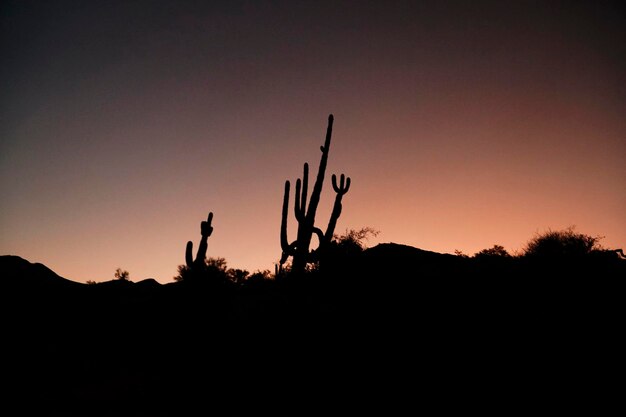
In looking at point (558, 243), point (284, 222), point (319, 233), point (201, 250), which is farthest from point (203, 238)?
point (558, 243)

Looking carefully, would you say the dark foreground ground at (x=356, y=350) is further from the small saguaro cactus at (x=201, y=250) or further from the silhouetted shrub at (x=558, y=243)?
the silhouetted shrub at (x=558, y=243)

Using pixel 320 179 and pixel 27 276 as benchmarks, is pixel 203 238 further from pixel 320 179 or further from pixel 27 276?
pixel 27 276

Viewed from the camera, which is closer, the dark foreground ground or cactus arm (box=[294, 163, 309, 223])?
the dark foreground ground

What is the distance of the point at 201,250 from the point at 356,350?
5.42 m

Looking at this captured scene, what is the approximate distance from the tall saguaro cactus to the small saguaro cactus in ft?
7.52

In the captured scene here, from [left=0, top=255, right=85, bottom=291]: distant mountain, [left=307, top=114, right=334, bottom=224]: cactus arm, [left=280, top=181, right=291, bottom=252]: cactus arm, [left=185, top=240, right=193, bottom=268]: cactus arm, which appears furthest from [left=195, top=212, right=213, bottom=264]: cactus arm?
[left=0, top=255, right=85, bottom=291]: distant mountain

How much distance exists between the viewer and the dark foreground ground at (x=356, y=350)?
448 centimetres

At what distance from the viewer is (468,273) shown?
783cm

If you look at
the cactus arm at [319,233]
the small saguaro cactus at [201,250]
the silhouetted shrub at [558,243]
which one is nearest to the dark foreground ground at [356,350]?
the small saguaro cactus at [201,250]

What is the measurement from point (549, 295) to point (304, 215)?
6518 millimetres

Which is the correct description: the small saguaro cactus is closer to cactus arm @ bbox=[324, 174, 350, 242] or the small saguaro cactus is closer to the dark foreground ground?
the dark foreground ground

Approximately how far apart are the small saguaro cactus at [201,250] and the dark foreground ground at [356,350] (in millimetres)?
664

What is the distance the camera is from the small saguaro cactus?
9.39 m

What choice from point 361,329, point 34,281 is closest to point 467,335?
point 361,329
